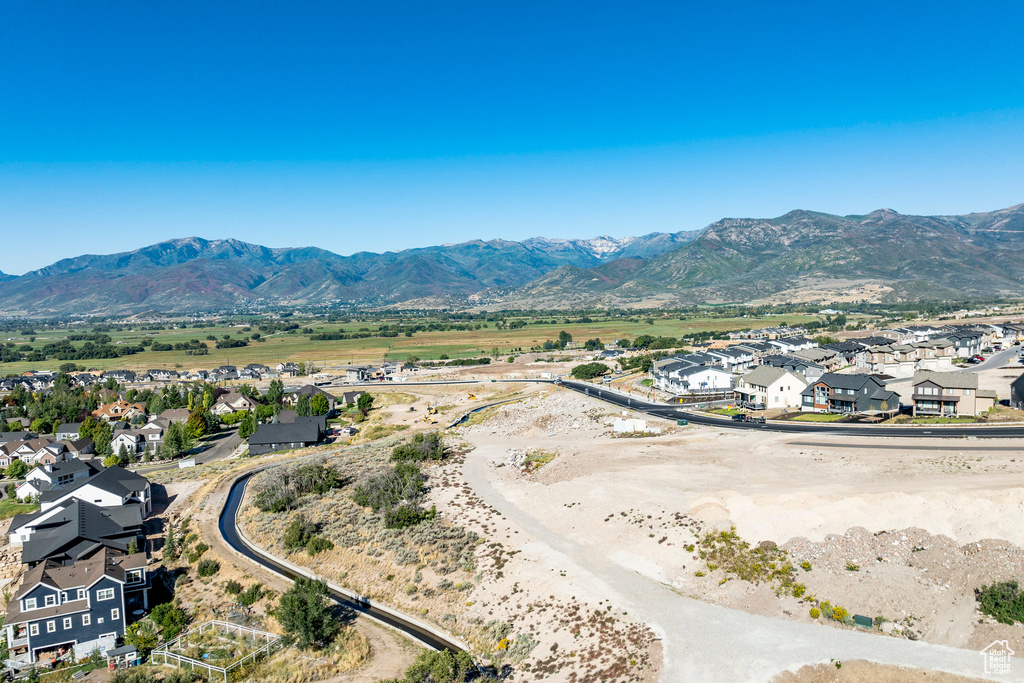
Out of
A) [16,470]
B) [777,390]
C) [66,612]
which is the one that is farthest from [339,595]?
[777,390]

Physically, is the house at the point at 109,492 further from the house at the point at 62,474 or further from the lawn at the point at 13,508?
the house at the point at 62,474

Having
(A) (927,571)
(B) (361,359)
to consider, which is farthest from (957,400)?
(B) (361,359)

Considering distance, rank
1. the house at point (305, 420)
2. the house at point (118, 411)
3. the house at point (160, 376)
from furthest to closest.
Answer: the house at point (160, 376), the house at point (118, 411), the house at point (305, 420)

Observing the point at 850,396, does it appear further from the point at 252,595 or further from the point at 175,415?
the point at 175,415

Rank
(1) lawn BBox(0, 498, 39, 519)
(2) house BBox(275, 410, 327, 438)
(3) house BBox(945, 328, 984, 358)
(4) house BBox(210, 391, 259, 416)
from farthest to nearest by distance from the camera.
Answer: (3) house BBox(945, 328, 984, 358) → (4) house BBox(210, 391, 259, 416) → (2) house BBox(275, 410, 327, 438) → (1) lawn BBox(0, 498, 39, 519)

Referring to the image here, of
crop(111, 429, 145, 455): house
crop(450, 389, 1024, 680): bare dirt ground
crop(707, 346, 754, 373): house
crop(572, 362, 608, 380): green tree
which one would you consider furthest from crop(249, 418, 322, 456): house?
crop(707, 346, 754, 373): house

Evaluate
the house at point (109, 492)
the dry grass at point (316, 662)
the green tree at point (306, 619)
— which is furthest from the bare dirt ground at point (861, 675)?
the house at point (109, 492)

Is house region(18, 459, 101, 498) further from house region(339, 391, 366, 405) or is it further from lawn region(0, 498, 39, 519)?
house region(339, 391, 366, 405)
